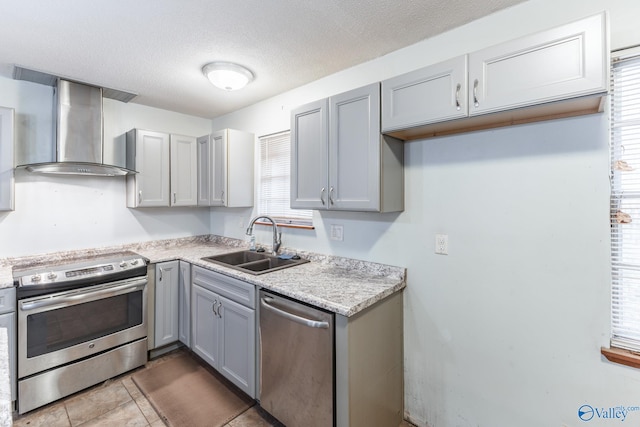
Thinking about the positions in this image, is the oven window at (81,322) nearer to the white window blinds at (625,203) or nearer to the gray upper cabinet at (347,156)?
the gray upper cabinet at (347,156)

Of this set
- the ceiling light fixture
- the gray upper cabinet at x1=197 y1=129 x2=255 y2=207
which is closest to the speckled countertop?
the gray upper cabinet at x1=197 y1=129 x2=255 y2=207

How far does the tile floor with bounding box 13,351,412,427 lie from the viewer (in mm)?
1921

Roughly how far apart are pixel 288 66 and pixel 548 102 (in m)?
1.71

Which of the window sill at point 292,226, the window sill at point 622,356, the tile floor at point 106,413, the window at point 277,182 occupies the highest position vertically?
the window at point 277,182

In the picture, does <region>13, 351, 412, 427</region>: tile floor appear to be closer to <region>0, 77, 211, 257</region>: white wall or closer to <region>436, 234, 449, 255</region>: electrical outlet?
<region>436, 234, 449, 255</region>: electrical outlet

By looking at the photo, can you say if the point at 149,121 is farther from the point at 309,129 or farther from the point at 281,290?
the point at 281,290

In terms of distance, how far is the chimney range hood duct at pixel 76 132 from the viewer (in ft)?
7.80

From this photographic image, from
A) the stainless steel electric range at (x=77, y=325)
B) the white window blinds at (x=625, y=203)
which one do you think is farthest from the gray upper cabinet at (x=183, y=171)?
the white window blinds at (x=625, y=203)

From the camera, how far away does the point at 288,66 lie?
2.24 m

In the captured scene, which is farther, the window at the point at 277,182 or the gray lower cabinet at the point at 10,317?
the window at the point at 277,182

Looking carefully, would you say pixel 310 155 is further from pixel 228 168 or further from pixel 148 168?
pixel 148 168

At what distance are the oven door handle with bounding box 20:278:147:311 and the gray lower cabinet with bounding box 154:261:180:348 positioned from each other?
0.18 meters

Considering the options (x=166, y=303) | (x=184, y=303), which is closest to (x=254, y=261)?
(x=184, y=303)

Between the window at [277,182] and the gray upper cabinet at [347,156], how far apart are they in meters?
0.57
